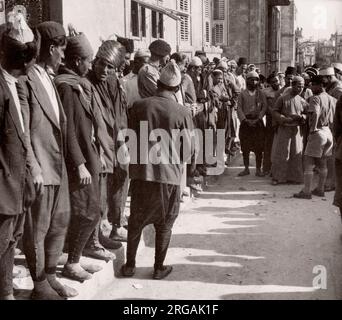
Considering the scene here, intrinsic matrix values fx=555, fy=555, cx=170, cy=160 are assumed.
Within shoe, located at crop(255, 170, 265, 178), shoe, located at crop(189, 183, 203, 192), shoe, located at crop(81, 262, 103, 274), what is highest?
shoe, located at crop(81, 262, 103, 274)

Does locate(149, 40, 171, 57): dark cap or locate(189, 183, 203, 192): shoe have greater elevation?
locate(149, 40, 171, 57): dark cap

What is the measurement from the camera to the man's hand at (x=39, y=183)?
3.70 m

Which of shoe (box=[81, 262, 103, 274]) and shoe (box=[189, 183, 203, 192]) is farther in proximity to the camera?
shoe (box=[189, 183, 203, 192])

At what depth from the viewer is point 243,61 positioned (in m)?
17.1

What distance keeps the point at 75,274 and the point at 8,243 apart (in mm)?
1293

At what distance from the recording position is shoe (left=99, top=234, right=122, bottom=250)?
5552mm

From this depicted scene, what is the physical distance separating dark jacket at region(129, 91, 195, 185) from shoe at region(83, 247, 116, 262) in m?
0.79

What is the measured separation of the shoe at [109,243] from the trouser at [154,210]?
0.36 m

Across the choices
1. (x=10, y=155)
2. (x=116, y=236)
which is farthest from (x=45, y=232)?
(x=116, y=236)

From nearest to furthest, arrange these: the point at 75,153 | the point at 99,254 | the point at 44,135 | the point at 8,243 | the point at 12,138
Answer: the point at 12,138
the point at 8,243
the point at 44,135
the point at 75,153
the point at 99,254

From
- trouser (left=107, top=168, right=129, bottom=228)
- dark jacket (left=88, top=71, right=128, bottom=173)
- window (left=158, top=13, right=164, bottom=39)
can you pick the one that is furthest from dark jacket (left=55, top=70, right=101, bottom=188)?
window (left=158, top=13, right=164, bottom=39)

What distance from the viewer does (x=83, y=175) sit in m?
4.30

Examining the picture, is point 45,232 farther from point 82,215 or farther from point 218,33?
point 218,33

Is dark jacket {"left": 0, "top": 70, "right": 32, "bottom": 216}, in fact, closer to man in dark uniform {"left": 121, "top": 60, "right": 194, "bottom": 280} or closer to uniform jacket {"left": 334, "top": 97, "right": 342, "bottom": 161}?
man in dark uniform {"left": 121, "top": 60, "right": 194, "bottom": 280}
